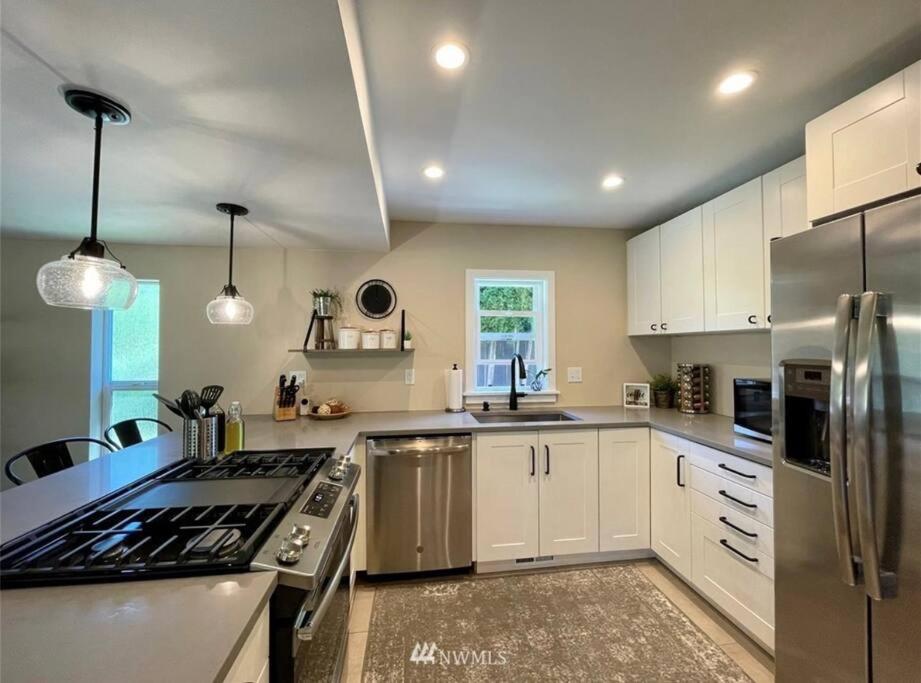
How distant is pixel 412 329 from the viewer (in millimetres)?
3059

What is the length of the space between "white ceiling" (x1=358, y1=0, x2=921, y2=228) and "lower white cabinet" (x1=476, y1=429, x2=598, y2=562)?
5.41ft

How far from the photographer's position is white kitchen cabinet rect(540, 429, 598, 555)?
2.45 meters

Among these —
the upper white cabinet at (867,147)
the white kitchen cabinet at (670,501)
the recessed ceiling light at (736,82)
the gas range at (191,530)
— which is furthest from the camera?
the white kitchen cabinet at (670,501)

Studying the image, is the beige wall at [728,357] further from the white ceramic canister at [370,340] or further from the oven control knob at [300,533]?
the oven control knob at [300,533]

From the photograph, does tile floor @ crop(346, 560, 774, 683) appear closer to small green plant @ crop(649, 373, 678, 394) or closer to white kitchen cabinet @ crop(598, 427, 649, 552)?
white kitchen cabinet @ crop(598, 427, 649, 552)

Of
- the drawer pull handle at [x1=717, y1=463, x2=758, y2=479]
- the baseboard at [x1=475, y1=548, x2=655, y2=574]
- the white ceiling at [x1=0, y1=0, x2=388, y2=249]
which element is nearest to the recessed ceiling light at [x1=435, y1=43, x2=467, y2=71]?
the white ceiling at [x1=0, y1=0, x2=388, y2=249]

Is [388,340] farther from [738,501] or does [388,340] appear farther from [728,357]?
[728,357]

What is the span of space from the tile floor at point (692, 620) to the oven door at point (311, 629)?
0.62m

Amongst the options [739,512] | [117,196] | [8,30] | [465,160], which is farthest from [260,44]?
[739,512]

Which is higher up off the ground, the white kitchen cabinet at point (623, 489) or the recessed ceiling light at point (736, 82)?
the recessed ceiling light at point (736, 82)

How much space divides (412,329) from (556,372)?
1249mm

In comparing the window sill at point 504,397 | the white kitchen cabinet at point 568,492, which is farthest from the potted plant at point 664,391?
the white kitchen cabinet at point 568,492

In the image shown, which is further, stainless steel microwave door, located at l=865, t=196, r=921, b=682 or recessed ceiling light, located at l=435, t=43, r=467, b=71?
recessed ceiling light, located at l=435, t=43, r=467, b=71

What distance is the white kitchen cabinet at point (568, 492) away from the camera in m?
2.45
